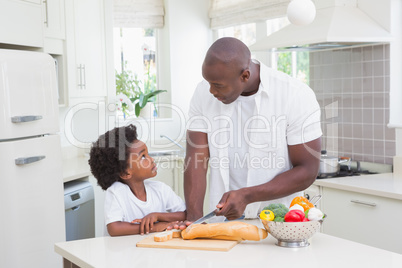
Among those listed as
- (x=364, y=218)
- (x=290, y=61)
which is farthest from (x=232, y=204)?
(x=290, y=61)

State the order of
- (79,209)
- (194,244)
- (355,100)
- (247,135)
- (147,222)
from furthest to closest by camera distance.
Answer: (355,100) → (79,209) → (247,135) → (147,222) → (194,244)

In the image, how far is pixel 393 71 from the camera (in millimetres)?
3262

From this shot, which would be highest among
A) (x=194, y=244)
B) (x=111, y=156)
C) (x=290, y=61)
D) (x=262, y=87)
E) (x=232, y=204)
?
(x=290, y=61)

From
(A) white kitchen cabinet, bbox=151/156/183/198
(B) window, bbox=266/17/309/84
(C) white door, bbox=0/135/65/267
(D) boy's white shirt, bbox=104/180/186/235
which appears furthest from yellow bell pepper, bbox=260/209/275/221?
(A) white kitchen cabinet, bbox=151/156/183/198

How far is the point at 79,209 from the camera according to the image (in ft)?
10.7

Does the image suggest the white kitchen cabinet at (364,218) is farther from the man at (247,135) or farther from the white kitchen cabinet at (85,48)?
the white kitchen cabinet at (85,48)

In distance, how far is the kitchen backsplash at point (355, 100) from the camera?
3312mm

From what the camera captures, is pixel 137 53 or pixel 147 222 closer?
pixel 147 222

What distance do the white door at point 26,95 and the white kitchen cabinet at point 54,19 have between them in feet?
2.21

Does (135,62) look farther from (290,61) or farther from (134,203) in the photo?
(134,203)

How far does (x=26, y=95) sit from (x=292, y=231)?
1.73 metres

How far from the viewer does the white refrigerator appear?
8.50 feet

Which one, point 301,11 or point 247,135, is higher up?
point 301,11

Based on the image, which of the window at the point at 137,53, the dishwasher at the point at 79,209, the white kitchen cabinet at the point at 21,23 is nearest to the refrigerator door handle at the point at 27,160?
the dishwasher at the point at 79,209
